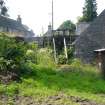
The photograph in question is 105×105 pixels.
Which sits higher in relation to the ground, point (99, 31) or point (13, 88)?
point (99, 31)

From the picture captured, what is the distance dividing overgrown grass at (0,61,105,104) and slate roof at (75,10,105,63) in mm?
11671

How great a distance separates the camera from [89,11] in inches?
2388

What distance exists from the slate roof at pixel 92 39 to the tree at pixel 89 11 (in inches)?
1198

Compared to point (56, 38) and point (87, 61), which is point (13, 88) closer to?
point (87, 61)

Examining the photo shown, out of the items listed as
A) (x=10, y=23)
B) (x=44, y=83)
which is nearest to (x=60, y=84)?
(x=44, y=83)

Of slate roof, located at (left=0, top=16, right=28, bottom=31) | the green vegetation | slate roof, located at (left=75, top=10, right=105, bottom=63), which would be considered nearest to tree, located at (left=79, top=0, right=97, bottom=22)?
slate roof, located at (left=0, top=16, right=28, bottom=31)

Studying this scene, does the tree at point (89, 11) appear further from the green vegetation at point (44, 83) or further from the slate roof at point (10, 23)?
the green vegetation at point (44, 83)

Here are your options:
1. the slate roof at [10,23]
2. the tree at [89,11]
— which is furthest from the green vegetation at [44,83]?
the slate roof at [10,23]

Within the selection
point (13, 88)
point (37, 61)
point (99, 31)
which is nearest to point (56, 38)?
point (99, 31)

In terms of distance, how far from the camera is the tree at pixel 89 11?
60562 mm

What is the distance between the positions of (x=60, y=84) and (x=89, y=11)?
4828 cm

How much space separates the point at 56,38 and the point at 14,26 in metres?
42.4

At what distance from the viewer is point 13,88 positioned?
10.8 m

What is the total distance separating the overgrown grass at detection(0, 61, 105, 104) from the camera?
10677 millimetres
